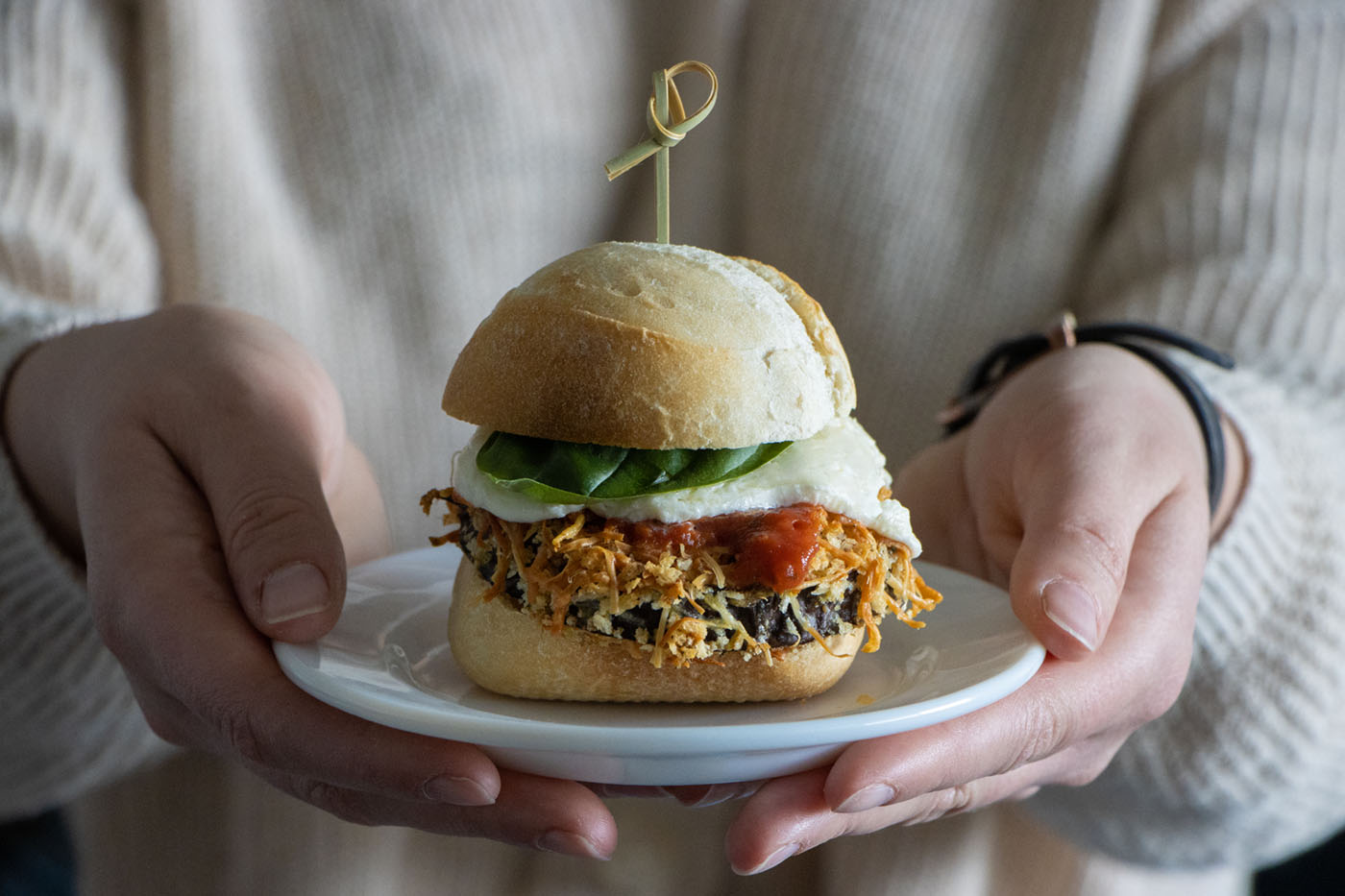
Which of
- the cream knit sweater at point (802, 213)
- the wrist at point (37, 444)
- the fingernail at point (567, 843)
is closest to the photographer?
the fingernail at point (567, 843)

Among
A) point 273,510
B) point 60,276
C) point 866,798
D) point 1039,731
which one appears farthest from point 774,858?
point 60,276

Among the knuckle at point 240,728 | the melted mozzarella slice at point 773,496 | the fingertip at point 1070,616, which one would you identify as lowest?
the knuckle at point 240,728

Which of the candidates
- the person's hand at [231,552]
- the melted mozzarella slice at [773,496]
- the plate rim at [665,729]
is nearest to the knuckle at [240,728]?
the person's hand at [231,552]

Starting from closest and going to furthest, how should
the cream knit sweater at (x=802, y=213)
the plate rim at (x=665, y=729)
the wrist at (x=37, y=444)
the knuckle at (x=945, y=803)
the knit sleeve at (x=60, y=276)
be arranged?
the plate rim at (x=665, y=729) → the knuckle at (x=945, y=803) → the wrist at (x=37, y=444) → the knit sleeve at (x=60, y=276) → the cream knit sweater at (x=802, y=213)

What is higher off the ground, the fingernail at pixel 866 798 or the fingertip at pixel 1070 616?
the fingertip at pixel 1070 616

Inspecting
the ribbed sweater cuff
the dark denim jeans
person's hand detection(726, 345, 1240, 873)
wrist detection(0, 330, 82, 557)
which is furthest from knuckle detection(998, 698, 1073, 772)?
the dark denim jeans

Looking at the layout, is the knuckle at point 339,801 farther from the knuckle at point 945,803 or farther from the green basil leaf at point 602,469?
the knuckle at point 945,803

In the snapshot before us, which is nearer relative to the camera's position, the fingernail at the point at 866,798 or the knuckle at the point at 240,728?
the fingernail at the point at 866,798
